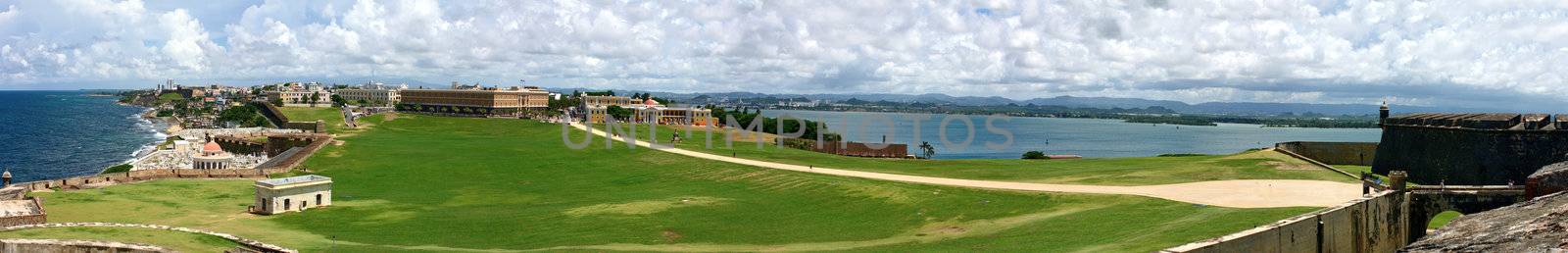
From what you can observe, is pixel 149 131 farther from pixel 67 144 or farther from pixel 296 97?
pixel 296 97

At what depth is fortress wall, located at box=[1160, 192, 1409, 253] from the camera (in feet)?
57.9

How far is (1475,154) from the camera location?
104ft

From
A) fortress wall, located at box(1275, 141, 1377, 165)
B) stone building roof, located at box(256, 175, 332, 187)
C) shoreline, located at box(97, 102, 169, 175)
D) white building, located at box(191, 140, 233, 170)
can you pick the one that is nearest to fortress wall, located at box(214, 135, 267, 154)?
shoreline, located at box(97, 102, 169, 175)

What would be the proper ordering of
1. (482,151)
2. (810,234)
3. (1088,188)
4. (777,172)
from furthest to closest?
(482,151)
(777,172)
(1088,188)
(810,234)

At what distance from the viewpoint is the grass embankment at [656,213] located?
2572 centimetres

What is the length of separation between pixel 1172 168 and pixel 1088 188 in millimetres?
7888

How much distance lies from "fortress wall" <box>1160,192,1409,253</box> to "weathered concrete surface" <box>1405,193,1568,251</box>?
186 centimetres

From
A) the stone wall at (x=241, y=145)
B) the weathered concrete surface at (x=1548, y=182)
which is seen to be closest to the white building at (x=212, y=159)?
the stone wall at (x=241, y=145)

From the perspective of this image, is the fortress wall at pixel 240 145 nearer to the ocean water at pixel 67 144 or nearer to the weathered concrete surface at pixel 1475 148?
the ocean water at pixel 67 144

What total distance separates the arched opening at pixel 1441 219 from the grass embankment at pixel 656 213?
5087 millimetres

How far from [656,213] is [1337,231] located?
70.4 ft

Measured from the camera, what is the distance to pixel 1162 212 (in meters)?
26.0

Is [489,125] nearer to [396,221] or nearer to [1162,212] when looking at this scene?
[396,221]

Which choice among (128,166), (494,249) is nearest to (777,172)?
(494,249)
